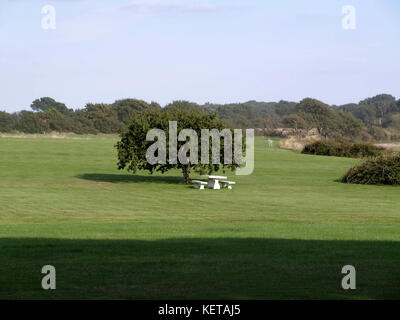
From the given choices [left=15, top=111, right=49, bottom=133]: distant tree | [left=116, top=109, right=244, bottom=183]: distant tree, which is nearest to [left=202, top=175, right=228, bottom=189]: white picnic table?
[left=116, top=109, right=244, bottom=183]: distant tree

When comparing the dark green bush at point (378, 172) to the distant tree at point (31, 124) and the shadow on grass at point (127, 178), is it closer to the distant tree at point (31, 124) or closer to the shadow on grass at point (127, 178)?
the shadow on grass at point (127, 178)

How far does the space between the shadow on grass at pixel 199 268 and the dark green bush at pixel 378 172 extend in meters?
25.6

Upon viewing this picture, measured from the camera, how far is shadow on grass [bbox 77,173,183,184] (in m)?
38.8

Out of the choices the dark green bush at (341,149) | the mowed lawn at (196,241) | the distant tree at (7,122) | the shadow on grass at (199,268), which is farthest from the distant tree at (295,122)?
the shadow on grass at (199,268)

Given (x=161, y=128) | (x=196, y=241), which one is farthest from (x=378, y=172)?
Result: (x=196, y=241)

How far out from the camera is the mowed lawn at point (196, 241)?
28.9 ft

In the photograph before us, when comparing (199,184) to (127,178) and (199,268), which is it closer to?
(127,178)

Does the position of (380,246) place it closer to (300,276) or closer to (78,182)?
(300,276)

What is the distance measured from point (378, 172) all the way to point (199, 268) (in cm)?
3040

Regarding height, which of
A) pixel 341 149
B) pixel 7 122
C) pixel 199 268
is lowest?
pixel 199 268

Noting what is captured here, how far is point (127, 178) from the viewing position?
40406mm
